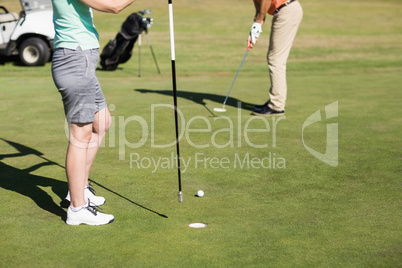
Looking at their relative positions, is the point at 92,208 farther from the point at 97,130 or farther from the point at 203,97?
the point at 203,97

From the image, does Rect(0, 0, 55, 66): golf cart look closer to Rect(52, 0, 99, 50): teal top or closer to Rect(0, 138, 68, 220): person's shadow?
Rect(0, 138, 68, 220): person's shadow

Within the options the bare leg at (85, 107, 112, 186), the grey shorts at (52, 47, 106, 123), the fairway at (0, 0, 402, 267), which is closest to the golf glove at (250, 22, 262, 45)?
the fairway at (0, 0, 402, 267)

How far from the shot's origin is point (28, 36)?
14.3 metres

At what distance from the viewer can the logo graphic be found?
6520 mm

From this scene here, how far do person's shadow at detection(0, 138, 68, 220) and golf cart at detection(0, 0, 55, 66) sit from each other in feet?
26.6

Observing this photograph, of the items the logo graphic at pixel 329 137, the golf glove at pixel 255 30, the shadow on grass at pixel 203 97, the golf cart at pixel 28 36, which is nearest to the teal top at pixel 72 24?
the logo graphic at pixel 329 137

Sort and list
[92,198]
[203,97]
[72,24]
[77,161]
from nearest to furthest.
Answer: [72,24]
[77,161]
[92,198]
[203,97]

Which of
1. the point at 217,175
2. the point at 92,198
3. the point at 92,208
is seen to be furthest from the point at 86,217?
the point at 217,175

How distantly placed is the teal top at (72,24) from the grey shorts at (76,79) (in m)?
0.05

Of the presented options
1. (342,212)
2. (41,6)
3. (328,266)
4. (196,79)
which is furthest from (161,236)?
(41,6)

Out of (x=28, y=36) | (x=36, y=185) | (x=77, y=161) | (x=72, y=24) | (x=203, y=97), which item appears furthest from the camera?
(x=28, y=36)

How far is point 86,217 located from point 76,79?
0.97 meters

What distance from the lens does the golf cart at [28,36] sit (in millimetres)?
14086

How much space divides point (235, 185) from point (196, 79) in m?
7.27
